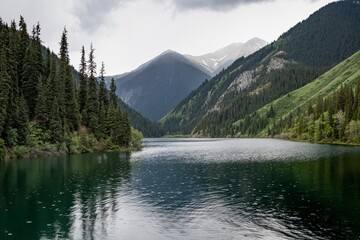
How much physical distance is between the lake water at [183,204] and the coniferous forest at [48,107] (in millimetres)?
39689

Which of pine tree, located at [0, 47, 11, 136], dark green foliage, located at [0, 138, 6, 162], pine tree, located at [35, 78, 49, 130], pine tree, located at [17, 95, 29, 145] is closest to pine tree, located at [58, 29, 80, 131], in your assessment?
pine tree, located at [35, 78, 49, 130]

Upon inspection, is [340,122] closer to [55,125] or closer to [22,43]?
[55,125]

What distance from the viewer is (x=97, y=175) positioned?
6988 centimetres

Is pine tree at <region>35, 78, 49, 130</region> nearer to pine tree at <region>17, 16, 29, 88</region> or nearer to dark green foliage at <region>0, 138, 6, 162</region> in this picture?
pine tree at <region>17, 16, 29, 88</region>

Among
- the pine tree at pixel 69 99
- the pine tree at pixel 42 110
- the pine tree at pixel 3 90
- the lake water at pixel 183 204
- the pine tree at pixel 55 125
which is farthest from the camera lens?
the pine tree at pixel 69 99

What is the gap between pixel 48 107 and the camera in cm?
12406

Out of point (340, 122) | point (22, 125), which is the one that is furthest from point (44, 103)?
point (340, 122)

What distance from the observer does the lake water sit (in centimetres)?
3259

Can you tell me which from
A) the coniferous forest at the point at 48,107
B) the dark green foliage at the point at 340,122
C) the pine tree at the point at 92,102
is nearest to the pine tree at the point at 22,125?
the coniferous forest at the point at 48,107

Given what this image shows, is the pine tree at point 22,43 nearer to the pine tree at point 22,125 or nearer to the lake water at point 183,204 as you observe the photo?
the pine tree at point 22,125

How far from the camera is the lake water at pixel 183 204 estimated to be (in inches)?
1283

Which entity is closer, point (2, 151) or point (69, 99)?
point (2, 151)

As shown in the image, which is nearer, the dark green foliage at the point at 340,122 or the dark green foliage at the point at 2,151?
the dark green foliage at the point at 2,151

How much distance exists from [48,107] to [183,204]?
92364 mm
